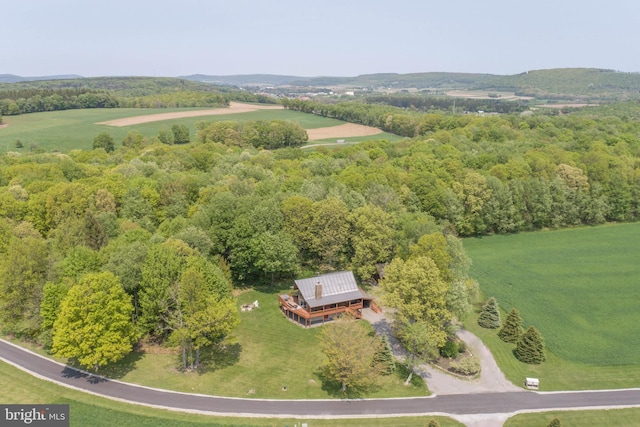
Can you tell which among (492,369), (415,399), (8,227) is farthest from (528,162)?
(8,227)

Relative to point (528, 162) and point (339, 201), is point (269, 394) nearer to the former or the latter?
point (339, 201)

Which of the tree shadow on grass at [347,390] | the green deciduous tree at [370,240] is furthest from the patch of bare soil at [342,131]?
the tree shadow on grass at [347,390]

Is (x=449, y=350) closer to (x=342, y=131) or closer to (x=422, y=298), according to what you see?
(x=422, y=298)

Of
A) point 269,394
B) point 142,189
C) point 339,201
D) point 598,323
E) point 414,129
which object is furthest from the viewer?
point 414,129

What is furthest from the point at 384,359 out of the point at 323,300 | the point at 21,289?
the point at 21,289

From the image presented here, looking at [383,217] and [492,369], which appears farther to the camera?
[383,217]

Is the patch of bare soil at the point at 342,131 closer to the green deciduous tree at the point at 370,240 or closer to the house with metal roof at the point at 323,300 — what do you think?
the green deciduous tree at the point at 370,240
